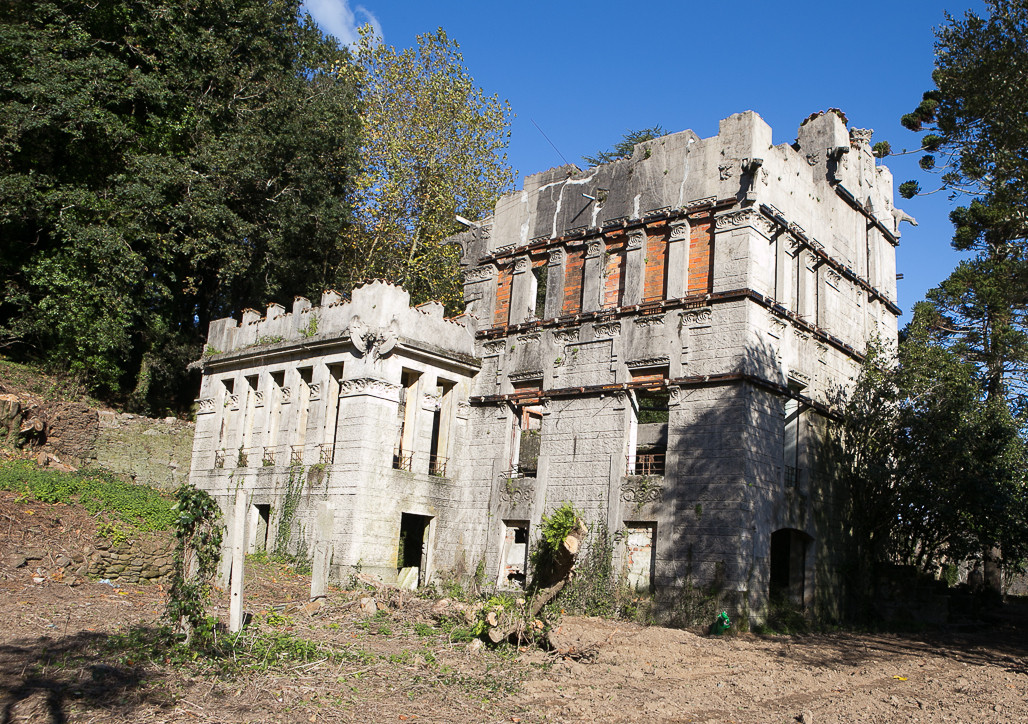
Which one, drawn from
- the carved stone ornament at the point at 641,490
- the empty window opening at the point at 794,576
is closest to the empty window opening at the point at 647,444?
the carved stone ornament at the point at 641,490

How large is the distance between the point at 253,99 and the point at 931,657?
26463mm

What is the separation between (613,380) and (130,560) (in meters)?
11.0

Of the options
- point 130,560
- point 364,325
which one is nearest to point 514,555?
point 364,325

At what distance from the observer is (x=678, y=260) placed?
64.8ft

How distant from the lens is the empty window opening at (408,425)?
2125cm

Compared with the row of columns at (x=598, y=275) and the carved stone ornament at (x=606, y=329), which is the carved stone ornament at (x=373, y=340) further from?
the carved stone ornament at (x=606, y=329)

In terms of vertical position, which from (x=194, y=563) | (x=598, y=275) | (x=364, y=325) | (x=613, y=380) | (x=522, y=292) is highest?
(x=598, y=275)

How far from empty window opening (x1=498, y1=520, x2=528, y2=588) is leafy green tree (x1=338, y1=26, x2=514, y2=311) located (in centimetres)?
1374

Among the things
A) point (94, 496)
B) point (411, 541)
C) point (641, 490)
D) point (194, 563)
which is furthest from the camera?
point (411, 541)

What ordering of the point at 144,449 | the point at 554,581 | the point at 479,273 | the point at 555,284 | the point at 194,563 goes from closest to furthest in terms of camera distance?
the point at 194,563
the point at 554,581
the point at 555,284
the point at 479,273
the point at 144,449

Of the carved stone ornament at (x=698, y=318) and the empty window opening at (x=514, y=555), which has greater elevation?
the carved stone ornament at (x=698, y=318)

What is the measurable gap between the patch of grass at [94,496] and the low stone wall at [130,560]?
2.39 ft

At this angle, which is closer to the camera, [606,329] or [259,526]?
[606,329]

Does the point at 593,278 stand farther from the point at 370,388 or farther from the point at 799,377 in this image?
the point at 370,388
